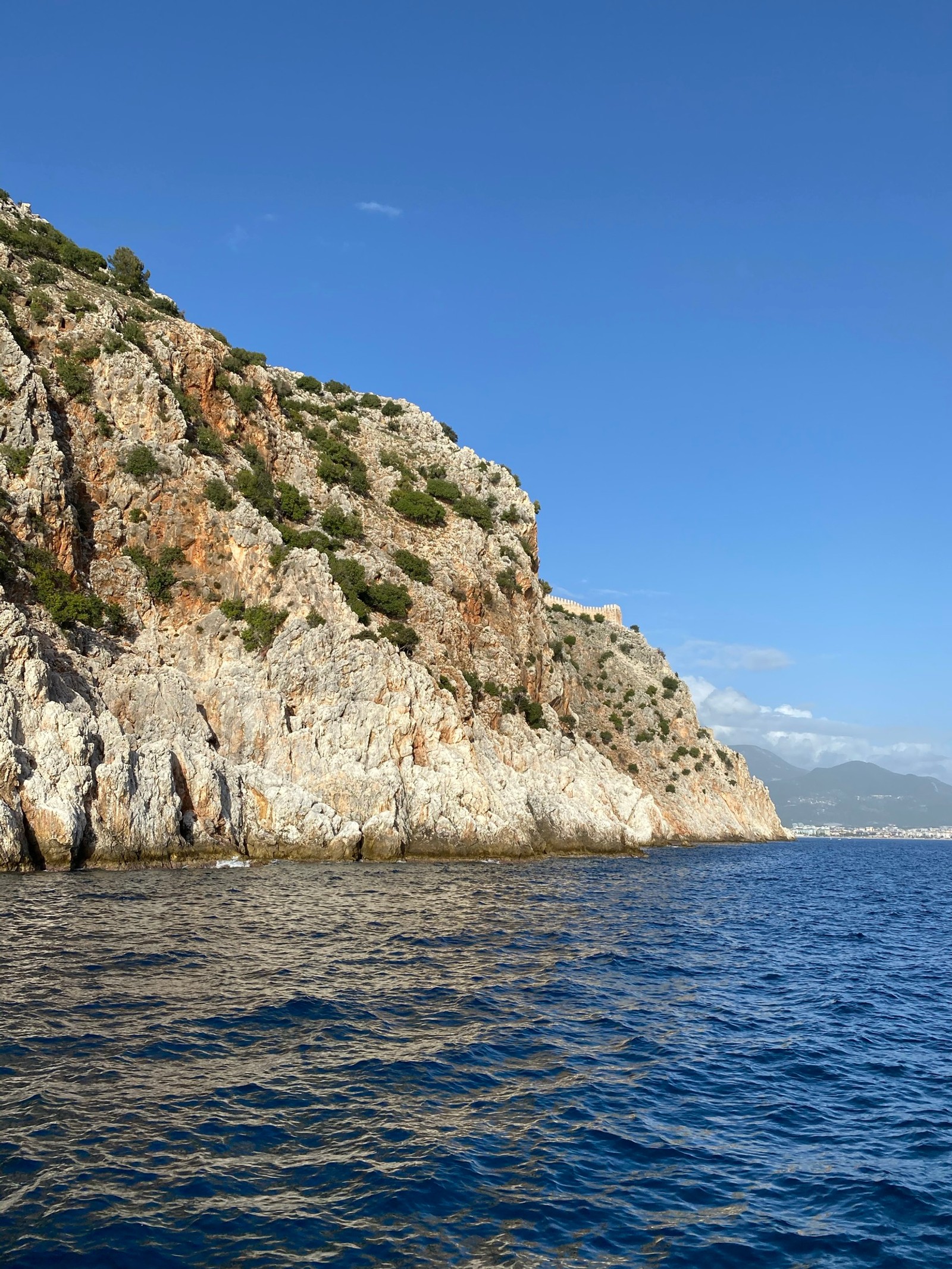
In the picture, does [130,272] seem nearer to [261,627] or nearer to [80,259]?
[80,259]

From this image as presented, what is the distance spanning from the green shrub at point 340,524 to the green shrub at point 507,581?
1135 cm

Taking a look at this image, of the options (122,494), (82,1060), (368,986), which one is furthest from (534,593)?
(82,1060)

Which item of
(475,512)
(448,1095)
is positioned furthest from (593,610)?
(448,1095)

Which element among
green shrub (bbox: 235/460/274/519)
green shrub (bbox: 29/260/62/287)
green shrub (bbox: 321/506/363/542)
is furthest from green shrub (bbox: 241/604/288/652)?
green shrub (bbox: 29/260/62/287)

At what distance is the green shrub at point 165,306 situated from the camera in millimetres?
65375

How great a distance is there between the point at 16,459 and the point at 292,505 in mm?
18071

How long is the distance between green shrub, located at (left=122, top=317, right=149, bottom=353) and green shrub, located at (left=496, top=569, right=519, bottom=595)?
28.2 metres

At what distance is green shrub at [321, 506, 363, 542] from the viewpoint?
59719mm

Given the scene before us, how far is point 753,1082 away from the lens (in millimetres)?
14539

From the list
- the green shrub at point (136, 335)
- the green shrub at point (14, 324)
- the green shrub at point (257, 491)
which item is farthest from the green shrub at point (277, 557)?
the green shrub at point (14, 324)

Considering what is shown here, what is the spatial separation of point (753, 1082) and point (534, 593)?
57.6m

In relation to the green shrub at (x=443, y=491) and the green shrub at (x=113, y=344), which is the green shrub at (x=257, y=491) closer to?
the green shrub at (x=113, y=344)

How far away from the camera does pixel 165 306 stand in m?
66.3

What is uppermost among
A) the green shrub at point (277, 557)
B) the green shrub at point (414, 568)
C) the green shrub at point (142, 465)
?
the green shrub at point (142, 465)
